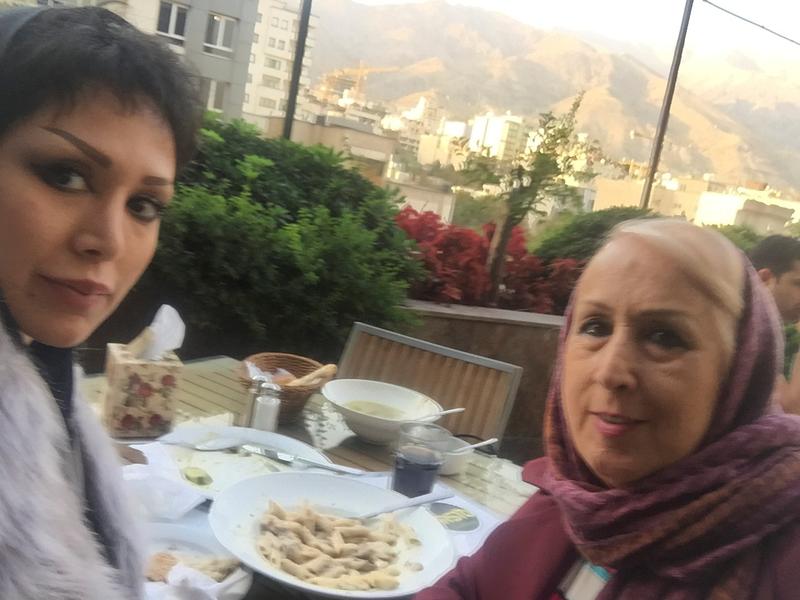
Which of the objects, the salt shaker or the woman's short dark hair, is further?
the salt shaker

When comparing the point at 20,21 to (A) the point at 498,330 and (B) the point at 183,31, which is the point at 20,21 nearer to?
(A) the point at 498,330

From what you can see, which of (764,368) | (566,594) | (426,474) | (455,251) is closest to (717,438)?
(764,368)

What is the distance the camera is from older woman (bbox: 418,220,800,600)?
27.9 inches

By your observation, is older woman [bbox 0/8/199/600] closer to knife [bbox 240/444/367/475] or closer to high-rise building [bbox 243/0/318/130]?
knife [bbox 240/444/367/475]

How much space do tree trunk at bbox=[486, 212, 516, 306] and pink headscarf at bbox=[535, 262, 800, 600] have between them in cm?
345

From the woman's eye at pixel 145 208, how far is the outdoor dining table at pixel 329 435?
885 mm

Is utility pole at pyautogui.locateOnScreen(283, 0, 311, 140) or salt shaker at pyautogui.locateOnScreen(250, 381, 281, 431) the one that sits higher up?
utility pole at pyautogui.locateOnScreen(283, 0, 311, 140)

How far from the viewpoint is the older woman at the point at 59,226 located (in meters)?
0.51

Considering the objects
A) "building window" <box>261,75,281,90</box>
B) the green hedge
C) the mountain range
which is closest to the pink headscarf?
the green hedge

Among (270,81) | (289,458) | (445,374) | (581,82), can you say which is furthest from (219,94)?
(289,458)

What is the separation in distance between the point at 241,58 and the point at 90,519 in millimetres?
4130

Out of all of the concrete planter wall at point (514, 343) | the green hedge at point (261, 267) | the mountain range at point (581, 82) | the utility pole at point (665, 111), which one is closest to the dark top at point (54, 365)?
the green hedge at point (261, 267)

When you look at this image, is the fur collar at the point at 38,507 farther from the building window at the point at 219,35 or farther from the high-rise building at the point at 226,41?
the building window at the point at 219,35

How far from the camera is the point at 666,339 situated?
0.72 m
